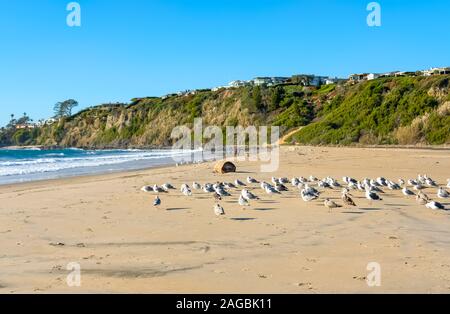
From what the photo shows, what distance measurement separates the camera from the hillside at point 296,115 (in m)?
48.2

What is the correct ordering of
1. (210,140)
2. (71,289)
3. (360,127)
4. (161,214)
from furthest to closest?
(210,140)
(360,127)
(161,214)
(71,289)

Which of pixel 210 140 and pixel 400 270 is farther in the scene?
pixel 210 140

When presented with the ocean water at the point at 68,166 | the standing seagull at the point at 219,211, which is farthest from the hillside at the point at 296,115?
the standing seagull at the point at 219,211

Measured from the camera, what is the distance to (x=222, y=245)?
26.9 ft

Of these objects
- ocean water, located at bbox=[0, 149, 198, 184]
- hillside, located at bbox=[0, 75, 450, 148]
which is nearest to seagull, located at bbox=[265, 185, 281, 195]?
ocean water, located at bbox=[0, 149, 198, 184]

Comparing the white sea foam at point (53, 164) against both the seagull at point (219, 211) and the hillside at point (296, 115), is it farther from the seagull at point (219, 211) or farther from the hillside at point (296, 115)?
the hillside at point (296, 115)

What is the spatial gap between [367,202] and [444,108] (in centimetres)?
3763

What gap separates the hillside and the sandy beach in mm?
34374

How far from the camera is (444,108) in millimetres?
46000

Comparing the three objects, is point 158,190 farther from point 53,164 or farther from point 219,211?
point 53,164

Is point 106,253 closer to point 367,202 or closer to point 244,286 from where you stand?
point 244,286

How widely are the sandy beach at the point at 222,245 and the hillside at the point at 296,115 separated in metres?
34.4

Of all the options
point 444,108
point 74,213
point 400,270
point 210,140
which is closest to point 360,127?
point 444,108

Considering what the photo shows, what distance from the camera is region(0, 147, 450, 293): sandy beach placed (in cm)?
610
